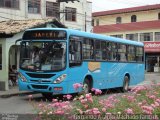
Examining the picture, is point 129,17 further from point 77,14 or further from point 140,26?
point 77,14

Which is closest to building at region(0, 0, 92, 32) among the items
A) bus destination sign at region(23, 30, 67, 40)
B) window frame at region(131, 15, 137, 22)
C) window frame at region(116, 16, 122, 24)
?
window frame at region(131, 15, 137, 22)

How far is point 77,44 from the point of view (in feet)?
52.7

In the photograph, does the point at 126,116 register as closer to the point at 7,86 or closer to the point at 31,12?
the point at 7,86

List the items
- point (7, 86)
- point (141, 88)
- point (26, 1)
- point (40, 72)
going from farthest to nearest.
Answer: point (26, 1)
point (7, 86)
point (40, 72)
point (141, 88)

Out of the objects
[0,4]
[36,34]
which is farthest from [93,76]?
[0,4]

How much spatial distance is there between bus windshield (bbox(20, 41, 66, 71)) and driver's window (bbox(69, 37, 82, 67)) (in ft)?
1.28

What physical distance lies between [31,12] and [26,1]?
1263 mm

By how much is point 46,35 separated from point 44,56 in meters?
0.86

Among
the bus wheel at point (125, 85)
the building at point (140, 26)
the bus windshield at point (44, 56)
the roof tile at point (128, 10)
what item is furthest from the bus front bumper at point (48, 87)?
the roof tile at point (128, 10)

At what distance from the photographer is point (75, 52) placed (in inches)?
624

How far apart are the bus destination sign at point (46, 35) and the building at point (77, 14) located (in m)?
25.3

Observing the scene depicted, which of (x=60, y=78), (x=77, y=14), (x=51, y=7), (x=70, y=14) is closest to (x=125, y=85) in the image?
(x=60, y=78)

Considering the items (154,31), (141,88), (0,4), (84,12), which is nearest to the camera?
(141,88)

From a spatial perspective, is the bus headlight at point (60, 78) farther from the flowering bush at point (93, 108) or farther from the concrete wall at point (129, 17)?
the concrete wall at point (129, 17)
